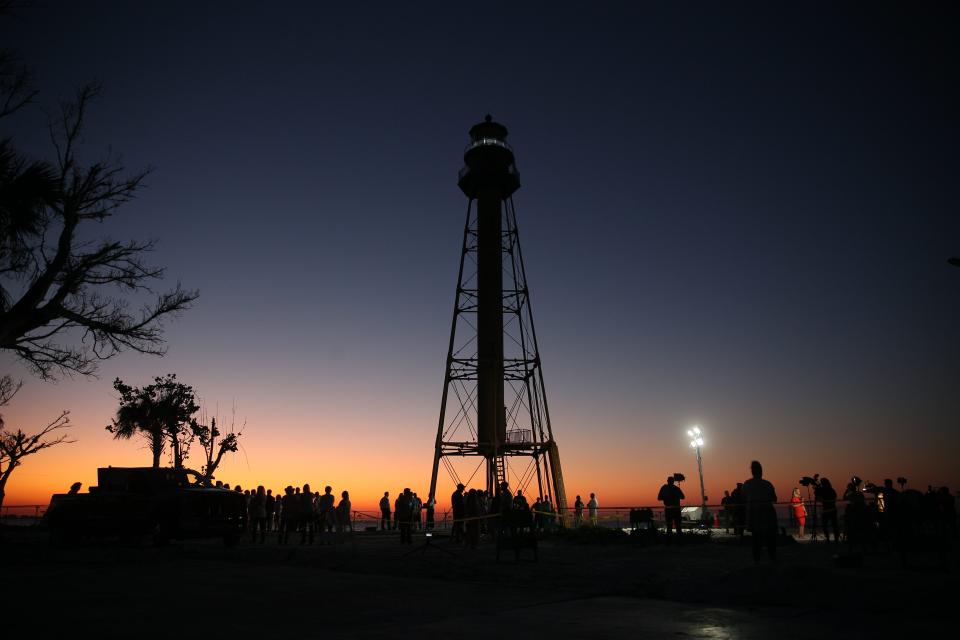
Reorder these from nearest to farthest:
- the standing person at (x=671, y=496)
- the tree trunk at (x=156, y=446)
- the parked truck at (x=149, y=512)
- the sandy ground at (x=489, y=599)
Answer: the sandy ground at (x=489, y=599)
the standing person at (x=671, y=496)
the parked truck at (x=149, y=512)
the tree trunk at (x=156, y=446)

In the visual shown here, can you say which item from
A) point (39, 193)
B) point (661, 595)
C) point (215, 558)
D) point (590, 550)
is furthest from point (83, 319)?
point (661, 595)

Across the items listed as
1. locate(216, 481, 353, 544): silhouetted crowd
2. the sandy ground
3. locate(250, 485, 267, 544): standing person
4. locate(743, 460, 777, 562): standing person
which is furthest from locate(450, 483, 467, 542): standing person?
locate(743, 460, 777, 562): standing person

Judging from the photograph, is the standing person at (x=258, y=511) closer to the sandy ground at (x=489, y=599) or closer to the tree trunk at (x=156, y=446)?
the sandy ground at (x=489, y=599)

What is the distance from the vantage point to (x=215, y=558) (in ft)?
48.1

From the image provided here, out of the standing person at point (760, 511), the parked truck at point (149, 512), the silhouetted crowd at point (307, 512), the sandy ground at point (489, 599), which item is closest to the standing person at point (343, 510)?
the silhouetted crowd at point (307, 512)

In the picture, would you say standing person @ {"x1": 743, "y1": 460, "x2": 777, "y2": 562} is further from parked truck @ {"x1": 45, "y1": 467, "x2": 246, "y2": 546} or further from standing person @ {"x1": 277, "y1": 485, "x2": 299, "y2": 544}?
parked truck @ {"x1": 45, "y1": 467, "x2": 246, "y2": 546}

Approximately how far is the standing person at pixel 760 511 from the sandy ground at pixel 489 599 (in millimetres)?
857

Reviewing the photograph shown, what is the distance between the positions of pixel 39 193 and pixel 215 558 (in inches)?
345

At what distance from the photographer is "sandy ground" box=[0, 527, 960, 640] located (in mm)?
5957

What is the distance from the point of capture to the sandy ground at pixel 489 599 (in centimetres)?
596

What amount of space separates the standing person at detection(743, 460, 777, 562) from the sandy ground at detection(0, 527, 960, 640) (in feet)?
2.81

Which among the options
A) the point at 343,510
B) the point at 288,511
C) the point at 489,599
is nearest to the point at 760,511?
the point at 489,599

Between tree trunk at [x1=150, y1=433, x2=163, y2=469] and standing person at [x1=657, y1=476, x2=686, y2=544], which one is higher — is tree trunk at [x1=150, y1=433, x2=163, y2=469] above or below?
above

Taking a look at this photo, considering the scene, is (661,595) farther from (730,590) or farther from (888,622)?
(888,622)
